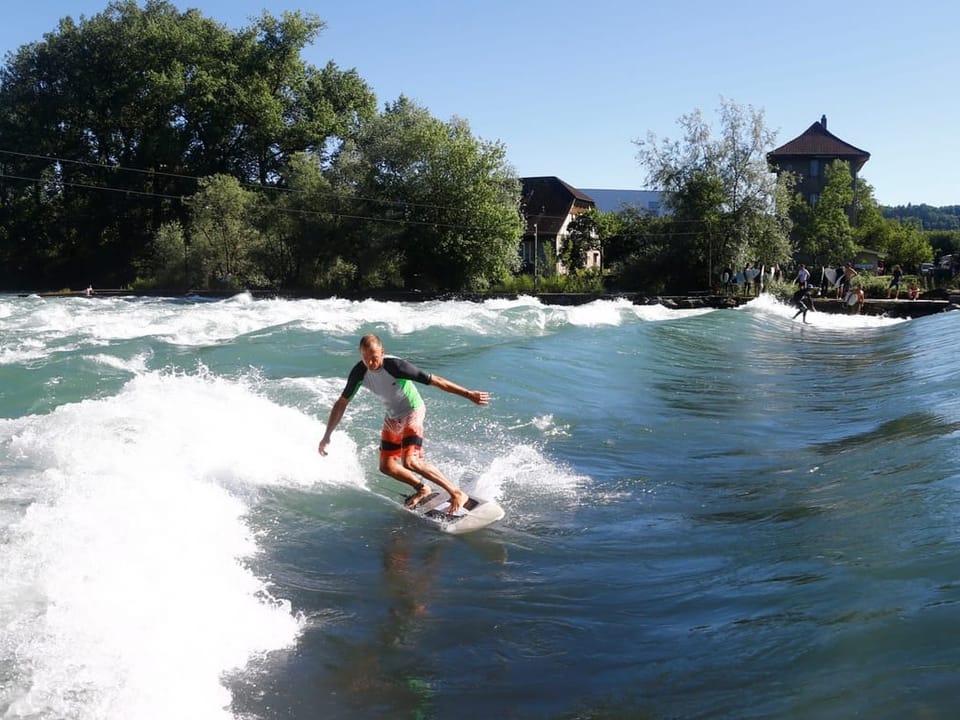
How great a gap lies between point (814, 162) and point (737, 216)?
38978mm

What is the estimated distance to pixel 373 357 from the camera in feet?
26.9

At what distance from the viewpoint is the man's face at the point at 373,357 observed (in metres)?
8.19

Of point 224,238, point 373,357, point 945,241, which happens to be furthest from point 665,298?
point 945,241

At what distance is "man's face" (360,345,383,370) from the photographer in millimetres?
8188


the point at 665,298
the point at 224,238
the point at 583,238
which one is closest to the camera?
the point at 665,298

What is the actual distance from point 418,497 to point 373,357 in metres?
1.40

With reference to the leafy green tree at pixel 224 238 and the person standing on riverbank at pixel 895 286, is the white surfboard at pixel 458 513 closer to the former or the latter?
the person standing on riverbank at pixel 895 286

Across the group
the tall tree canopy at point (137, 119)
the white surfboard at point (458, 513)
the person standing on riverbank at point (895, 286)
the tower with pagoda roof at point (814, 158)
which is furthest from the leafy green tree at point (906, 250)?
the white surfboard at point (458, 513)

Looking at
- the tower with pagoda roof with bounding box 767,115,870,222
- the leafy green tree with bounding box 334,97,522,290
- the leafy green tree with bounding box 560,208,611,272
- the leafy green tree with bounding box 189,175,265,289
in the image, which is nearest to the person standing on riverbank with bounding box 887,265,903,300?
the leafy green tree with bounding box 334,97,522,290

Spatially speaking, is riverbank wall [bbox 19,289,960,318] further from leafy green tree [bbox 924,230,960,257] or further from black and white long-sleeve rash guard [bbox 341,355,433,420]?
leafy green tree [bbox 924,230,960,257]

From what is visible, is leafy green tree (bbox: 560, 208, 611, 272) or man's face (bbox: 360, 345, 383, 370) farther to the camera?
leafy green tree (bbox: 560, 208, 611, 272)

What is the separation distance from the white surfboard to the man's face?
1.34m

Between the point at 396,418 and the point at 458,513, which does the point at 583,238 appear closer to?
the point at 396,418

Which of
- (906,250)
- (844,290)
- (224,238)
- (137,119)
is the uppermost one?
(137,119)
